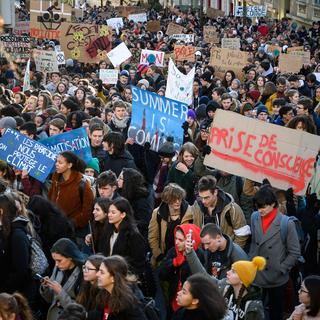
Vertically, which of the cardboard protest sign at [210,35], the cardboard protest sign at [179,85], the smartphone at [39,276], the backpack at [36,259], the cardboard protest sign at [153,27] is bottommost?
the cardboard protest sign at [153,27]

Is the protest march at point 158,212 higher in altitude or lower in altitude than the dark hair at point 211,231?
lower

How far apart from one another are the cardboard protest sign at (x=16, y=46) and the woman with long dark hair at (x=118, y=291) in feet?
50.9

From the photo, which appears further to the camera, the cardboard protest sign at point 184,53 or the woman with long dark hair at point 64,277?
the cardboard protest sign at point 184,53

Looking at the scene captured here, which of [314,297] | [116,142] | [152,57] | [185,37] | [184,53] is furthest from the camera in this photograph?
[185,37]

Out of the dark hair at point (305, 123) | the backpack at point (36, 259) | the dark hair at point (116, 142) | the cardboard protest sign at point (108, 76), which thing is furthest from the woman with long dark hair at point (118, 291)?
the cardboard protest sign at point (108, 76)

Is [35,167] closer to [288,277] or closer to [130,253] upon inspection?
[130,253]

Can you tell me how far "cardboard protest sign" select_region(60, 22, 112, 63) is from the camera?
21.2 metres

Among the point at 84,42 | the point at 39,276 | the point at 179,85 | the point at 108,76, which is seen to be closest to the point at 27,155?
the point at 39,276

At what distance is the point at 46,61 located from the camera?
18.7 m

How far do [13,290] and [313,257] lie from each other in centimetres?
278

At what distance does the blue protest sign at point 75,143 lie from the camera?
973 cm

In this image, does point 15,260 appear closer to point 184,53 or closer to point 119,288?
point 119,288

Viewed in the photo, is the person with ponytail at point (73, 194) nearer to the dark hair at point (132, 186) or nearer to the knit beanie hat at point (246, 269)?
the dark hair at point (132, 186)

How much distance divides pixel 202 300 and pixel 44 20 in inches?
677
